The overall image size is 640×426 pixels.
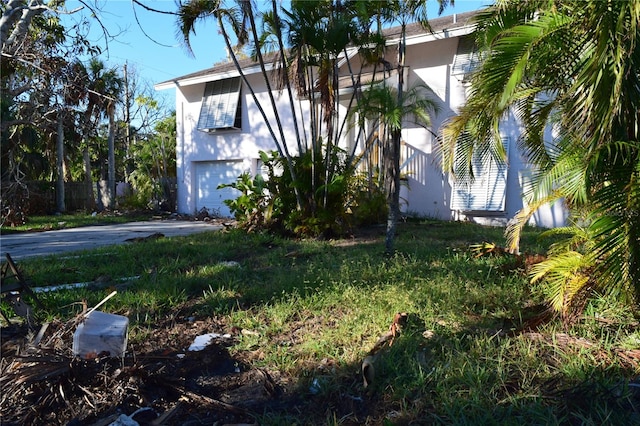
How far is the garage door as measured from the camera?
56.1 ft

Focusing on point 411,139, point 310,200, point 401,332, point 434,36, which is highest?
point 434,36

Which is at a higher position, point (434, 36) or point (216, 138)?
point (434, 36)

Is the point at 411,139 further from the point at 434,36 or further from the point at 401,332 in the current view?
the point at 401,332

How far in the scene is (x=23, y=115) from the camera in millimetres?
12336

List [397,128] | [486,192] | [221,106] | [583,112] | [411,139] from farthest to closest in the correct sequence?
[221,106] < [411,139] < [486,192] < [397,128] < [583,112]

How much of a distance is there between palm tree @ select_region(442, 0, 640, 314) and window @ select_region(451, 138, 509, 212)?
7.54m

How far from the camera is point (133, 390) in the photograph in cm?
331

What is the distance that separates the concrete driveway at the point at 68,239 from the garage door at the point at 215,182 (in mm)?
2955

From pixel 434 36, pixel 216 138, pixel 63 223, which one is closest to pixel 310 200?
pixel 434 36

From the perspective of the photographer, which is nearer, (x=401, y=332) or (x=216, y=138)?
(x=401, y=332)

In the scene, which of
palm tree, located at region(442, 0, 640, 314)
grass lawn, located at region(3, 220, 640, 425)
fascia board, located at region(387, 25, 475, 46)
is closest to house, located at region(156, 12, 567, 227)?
fascia board, located at region(387, 25, 475, 46)

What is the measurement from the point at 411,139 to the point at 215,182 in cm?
762

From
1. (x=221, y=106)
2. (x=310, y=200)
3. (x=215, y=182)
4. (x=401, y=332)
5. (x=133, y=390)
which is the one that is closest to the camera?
(x=133, y=390)

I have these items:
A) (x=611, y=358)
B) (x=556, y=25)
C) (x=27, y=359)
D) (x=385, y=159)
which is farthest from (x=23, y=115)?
(x=611, y=358)
